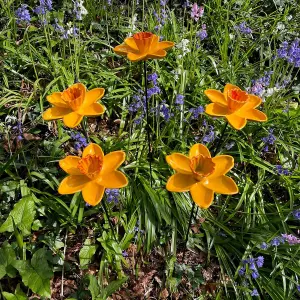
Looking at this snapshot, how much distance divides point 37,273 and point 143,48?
1384 millimetres

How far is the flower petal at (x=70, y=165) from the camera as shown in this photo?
189 cm

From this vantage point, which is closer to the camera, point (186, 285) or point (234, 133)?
point (186, 285)

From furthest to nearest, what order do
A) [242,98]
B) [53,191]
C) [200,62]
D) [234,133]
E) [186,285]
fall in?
[200,62]
[234,133]
[53,191]
[186,285]
[242,98]

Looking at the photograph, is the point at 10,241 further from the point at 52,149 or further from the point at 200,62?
the point at 200,62

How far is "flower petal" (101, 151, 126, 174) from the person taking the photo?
74.4 inches

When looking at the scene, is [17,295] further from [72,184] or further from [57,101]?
[57,101]

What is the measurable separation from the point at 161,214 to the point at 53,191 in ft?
2.60

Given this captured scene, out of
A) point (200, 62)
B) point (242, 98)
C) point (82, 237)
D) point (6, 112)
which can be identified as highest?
point (200, 62)

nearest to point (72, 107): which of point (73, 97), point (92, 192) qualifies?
point (73, 97)

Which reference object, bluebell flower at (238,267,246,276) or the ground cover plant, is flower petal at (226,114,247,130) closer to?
the ground cover plant

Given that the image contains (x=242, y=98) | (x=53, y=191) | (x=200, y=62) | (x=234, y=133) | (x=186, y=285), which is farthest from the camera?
(x=200, y=62)

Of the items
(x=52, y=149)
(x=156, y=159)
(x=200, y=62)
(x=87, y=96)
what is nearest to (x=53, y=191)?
(x=52, y=149)

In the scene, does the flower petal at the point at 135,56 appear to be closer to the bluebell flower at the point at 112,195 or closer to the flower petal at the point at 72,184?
the flower petal at the point at 72,184

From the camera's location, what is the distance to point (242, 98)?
2.03 metres
